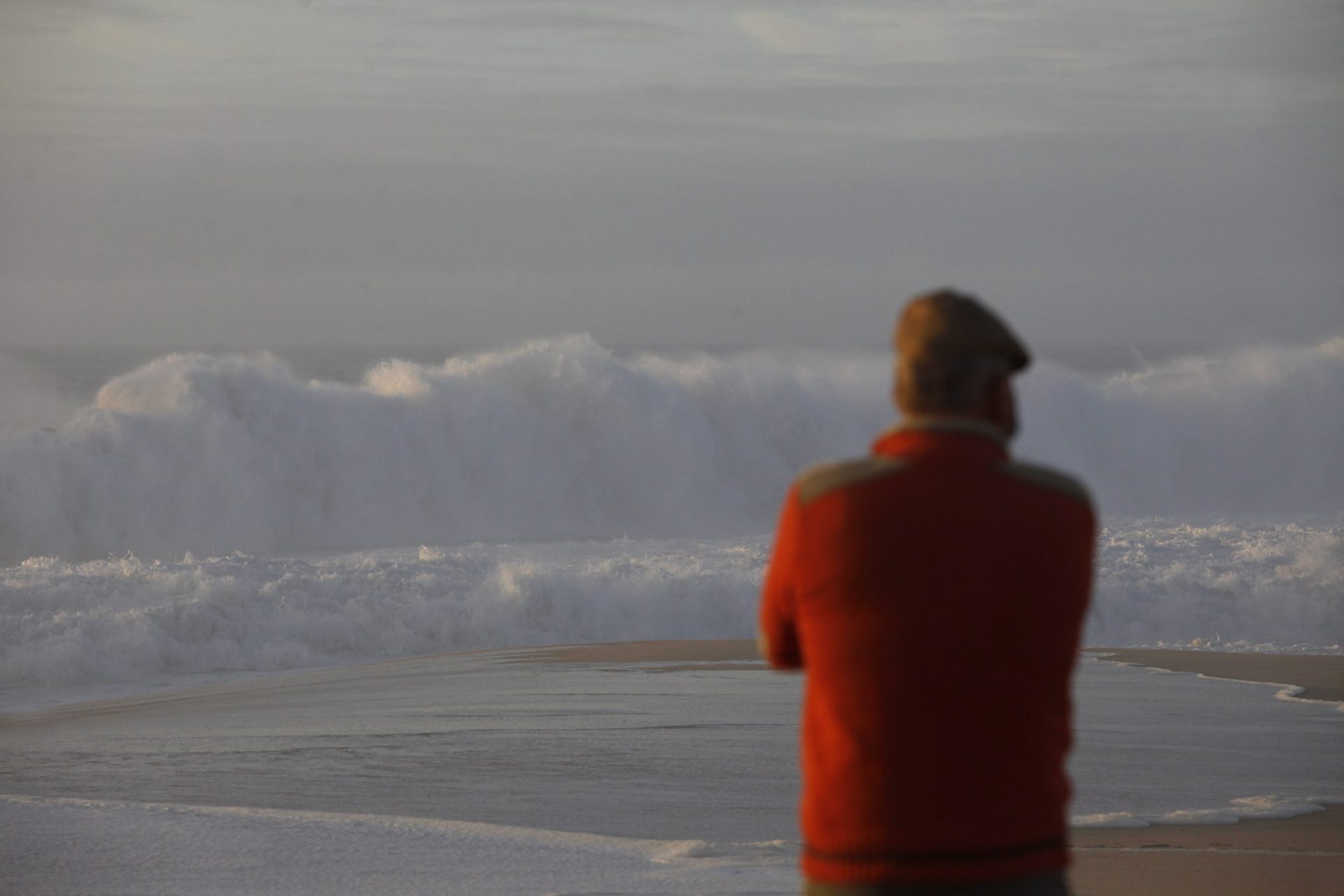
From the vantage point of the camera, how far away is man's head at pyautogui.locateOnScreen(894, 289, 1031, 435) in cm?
218

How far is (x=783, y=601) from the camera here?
2.21 m

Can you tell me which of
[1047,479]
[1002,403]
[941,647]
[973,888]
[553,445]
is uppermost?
[553,445]

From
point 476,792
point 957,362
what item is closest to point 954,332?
point 957,362

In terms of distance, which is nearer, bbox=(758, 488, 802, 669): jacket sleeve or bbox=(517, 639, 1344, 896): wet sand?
bbox=(758, 488, 802, 669): jacket sleeve

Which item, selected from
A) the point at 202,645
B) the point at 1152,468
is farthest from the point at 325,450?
Answer: the point at 1152,468

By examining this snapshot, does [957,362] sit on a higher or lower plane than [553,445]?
lower

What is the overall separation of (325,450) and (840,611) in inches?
972

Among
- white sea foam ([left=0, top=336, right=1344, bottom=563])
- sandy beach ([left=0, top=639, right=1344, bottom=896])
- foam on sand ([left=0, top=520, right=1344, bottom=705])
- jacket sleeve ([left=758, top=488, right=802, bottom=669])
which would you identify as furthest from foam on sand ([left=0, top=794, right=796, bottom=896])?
white sea foam ([left=0, top=336, right=1344, bottom=563])

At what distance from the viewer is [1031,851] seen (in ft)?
6.97

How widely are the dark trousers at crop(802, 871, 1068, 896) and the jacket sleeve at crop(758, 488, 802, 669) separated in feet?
1.08

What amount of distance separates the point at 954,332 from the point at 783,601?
458 mm

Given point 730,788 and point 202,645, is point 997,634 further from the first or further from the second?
point 202,645

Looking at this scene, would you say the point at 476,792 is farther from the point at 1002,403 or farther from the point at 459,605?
the point at 459,605

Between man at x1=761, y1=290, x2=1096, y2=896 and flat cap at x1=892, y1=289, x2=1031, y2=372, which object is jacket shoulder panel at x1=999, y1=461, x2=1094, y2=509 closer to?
man at x1=761, y1=290, x2=1096, y2=896
